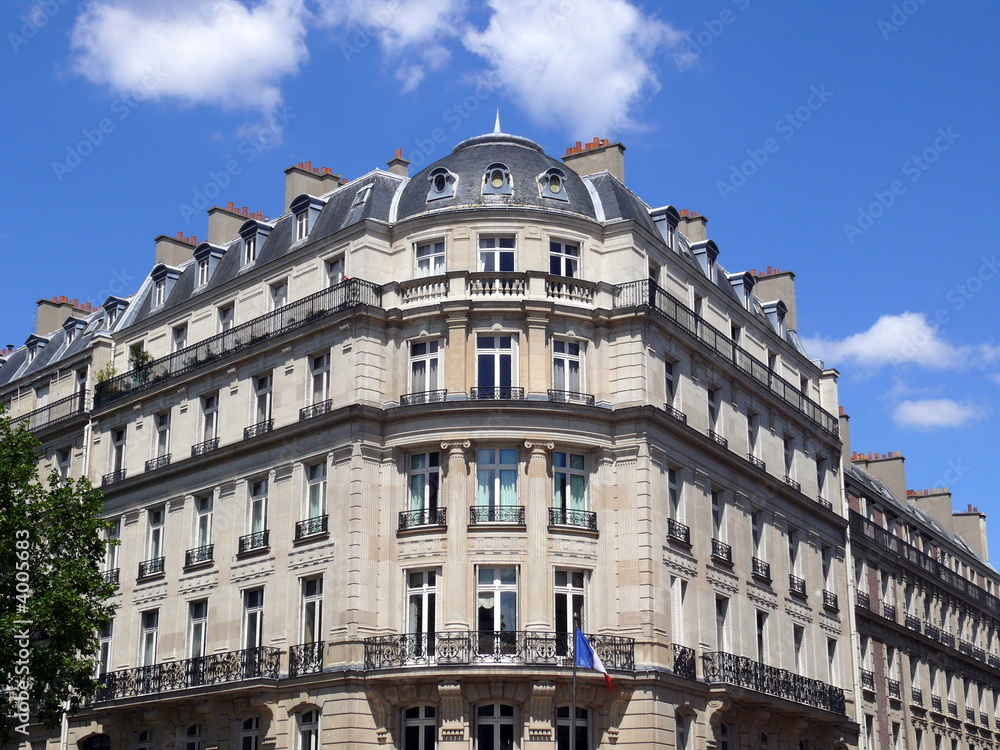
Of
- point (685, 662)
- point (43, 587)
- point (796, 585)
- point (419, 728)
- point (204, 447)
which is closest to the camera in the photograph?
point (419, 728)

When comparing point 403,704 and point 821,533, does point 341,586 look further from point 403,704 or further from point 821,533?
point 821,533

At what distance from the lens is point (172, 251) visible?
5234 cm

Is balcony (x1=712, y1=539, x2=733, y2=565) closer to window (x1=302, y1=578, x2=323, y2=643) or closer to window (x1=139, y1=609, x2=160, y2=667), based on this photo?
window (x1=302, y1=578, x2=323, y2=643)

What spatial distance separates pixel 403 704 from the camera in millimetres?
35688

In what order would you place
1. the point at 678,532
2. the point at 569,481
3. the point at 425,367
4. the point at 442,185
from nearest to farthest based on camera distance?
the point at 569,481 < the point at 425,367 < the point at 678,532 < the point at 442,185

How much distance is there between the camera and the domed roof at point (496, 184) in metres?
40.6

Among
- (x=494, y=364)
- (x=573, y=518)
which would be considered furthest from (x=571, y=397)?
(x=573, y=518)

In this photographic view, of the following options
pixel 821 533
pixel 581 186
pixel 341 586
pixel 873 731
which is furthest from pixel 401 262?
pixel 873 731

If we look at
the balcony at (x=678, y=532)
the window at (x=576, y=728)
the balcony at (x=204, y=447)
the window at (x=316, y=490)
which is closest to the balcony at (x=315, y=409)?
the window at (x=316, y=490)

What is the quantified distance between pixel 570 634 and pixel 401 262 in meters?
11.9

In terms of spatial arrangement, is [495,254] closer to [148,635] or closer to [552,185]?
[552,185]

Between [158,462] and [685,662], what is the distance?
1832cm

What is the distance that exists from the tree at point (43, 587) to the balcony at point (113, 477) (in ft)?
24.2

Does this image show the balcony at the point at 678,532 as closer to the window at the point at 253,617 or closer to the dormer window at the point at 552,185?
the dormer window at the point at 552,185
